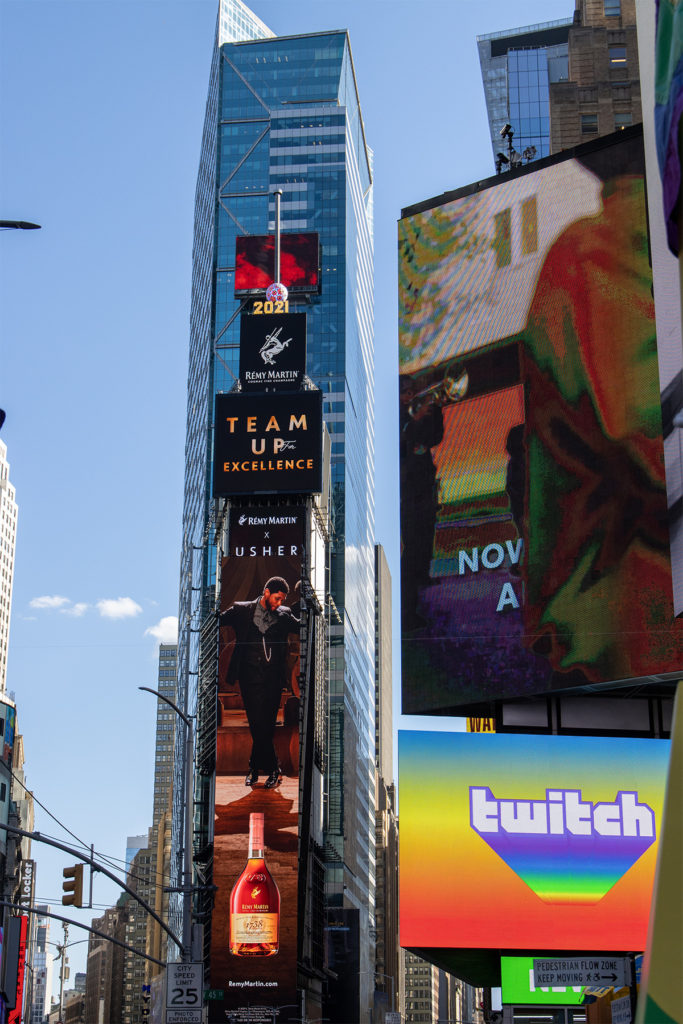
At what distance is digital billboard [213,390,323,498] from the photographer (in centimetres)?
10438

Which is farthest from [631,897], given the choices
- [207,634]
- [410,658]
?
[207,634]

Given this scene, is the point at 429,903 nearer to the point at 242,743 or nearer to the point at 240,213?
the point at 242,743

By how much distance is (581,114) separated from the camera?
230ft

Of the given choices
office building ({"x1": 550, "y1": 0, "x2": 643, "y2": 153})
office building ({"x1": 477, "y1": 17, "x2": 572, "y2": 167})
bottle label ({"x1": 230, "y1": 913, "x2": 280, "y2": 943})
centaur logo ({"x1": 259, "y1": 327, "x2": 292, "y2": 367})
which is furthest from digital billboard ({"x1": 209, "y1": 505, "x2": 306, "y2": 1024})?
office building ({"x1": 477, "y1": 17, "x2": 572, "y2": 167})

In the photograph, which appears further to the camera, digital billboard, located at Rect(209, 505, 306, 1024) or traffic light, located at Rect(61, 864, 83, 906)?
digital billboard, located at Rect(209, 505, 306, 1024)

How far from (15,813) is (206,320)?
60.5m

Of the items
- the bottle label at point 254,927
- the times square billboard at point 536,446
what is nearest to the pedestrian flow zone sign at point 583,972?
the times square billboard at point 536,446

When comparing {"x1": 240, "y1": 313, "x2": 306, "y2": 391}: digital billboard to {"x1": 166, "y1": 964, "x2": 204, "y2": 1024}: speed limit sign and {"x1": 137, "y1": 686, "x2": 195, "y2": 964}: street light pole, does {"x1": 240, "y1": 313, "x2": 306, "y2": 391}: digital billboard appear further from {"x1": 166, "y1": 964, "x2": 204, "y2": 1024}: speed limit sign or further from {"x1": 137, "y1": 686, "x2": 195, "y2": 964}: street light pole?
{"x1": 166, "y1": 964, "x2": 204, "y2": 1024}: speed limit sign

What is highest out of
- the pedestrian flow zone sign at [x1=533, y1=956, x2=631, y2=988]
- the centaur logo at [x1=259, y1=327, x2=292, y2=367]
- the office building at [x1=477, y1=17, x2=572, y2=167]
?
the office building at [x1=477, y1=17, x2=572, y2=167]

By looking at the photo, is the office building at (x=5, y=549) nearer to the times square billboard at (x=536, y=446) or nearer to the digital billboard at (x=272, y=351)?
the digital billboard at (x=272, y=351)

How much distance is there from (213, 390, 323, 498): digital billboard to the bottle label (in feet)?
101

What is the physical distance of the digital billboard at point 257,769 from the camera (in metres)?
93.2

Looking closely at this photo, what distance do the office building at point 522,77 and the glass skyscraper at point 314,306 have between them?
16.9 m

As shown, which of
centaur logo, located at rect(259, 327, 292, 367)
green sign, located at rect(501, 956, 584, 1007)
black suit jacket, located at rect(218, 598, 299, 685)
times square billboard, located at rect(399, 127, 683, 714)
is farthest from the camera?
centaur logo, located at rect(259, 327, 292, 367)
